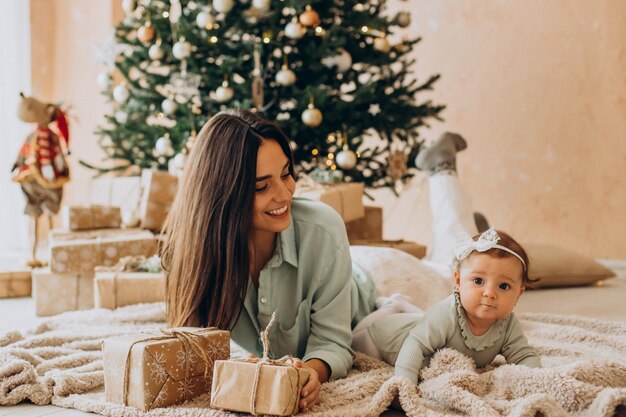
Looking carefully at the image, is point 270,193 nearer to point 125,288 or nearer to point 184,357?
point 184,357

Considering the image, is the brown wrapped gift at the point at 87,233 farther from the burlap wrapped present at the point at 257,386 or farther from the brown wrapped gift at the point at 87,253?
the burlap wrapped present at the point at 257,386

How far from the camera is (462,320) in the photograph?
1555 mm

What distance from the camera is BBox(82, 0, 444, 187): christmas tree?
3.13 meters

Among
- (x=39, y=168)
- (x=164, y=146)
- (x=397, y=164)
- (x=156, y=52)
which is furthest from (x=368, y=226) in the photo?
(x=39, y=168)

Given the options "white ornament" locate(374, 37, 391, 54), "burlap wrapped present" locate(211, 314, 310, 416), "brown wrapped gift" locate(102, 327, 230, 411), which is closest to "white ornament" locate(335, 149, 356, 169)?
"white ornament" locate(374, 37, 391, 54)

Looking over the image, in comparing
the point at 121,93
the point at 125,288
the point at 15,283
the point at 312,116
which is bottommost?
the point at 15,283

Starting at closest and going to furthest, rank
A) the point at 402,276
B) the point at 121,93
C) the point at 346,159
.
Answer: the point at 402,276 < the point at 346,159 < the point at 121,93

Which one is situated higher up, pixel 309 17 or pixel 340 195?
pixel 309 17

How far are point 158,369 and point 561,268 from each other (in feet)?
7.53

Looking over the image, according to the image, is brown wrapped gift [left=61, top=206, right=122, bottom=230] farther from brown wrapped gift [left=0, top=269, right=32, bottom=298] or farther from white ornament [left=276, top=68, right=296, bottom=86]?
white ornament [left=276, top=68, right=296, bottom=86]

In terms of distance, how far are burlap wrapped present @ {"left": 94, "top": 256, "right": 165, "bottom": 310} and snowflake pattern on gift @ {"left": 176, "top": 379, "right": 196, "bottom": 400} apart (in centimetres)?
108

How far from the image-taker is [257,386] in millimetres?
1270

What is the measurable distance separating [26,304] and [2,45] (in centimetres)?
A: 262

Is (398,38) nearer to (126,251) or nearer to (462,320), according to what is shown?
(126,251)
